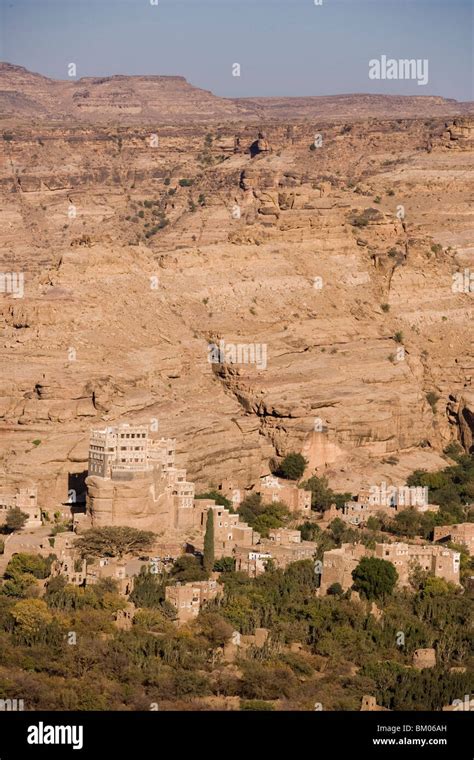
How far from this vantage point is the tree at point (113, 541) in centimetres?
5816

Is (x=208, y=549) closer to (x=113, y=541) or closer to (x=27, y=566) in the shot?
(x=113, y=541)

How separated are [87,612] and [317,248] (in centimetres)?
2842

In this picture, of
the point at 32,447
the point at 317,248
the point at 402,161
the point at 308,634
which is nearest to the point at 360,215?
the point at 317,248

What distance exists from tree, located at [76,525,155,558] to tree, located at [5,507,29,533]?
7.88 ft

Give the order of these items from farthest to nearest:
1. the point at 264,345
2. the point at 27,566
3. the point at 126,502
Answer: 1. the point at 264,345
2. the point at 126,502
3. the point at 27,566

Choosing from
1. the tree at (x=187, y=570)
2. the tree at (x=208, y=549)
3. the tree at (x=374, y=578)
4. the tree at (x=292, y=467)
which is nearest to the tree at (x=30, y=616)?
the tree at (x=187, y=570)

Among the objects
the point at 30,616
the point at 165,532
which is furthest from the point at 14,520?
the point at 30,616

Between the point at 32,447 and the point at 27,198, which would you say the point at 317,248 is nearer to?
the point at 32,447

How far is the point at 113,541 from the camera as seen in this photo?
58.5 meters

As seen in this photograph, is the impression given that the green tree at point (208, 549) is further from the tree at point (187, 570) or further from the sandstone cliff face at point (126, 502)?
the sandstone cliff face at point (126, 502)

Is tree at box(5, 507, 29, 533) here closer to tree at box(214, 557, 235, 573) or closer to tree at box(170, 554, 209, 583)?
tree at box(170, 554, 209, 583)

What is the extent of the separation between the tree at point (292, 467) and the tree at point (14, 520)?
9.75m

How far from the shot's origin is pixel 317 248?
79375 mm

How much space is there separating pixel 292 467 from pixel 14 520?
33.6 feet
